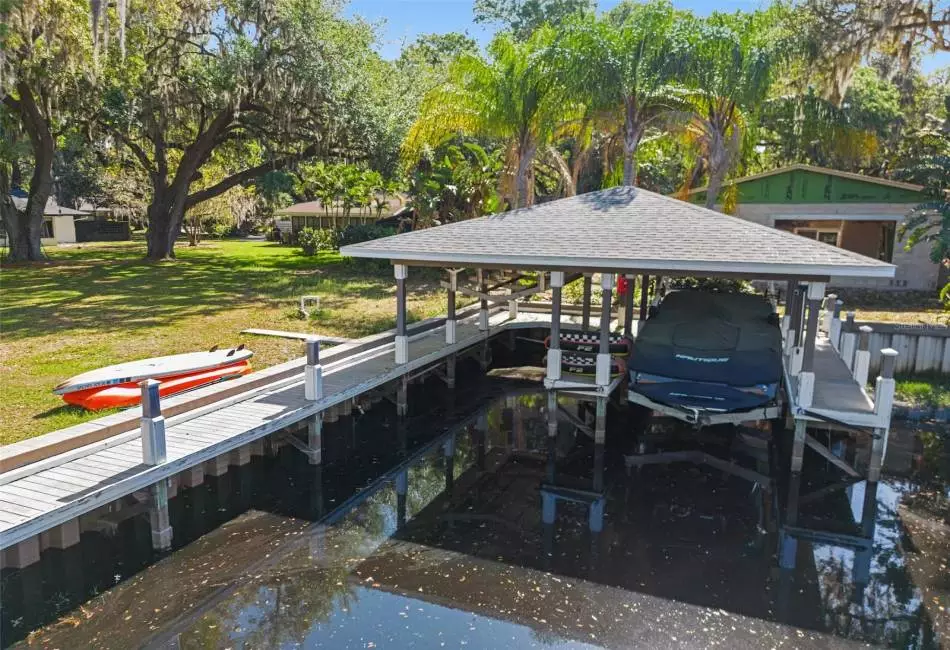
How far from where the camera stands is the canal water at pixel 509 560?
270 inches

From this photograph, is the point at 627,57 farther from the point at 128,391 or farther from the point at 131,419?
the point at 131,419

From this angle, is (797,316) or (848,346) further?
(797,316)

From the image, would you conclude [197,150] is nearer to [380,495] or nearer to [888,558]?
[380,495]

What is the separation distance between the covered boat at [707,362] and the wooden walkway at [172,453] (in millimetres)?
4882

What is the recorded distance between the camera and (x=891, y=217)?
21.7 m

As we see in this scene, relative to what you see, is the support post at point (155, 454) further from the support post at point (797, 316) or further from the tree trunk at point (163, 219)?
the tree trunk at point (163, 219)

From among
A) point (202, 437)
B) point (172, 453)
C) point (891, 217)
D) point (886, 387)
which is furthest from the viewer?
point (891, 217)

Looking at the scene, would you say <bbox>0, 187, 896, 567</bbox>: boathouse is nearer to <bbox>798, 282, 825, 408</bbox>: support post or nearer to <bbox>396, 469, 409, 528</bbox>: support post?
<bbox>798, 282, 825, 408</bbox>: support post

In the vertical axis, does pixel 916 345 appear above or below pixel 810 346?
below

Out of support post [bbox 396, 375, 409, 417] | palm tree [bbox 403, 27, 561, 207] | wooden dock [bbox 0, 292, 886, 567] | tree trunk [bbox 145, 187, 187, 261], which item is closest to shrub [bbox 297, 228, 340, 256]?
tree trunk [bbox 145, 187, 187, 261]

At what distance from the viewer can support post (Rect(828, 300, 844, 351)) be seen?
1510 cm

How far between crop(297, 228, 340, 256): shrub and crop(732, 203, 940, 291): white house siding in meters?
22.0

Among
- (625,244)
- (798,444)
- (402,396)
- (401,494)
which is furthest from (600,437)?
(402,396)

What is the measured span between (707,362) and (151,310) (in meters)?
15.8
